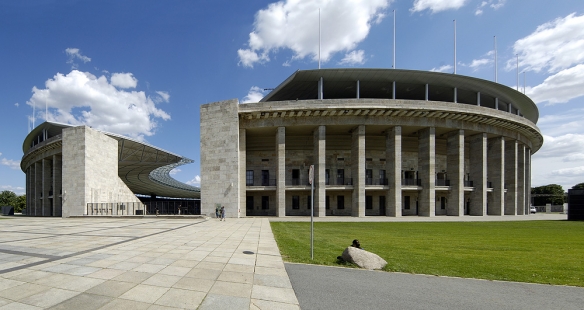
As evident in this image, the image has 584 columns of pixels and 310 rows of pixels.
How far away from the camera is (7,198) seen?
9744 cm

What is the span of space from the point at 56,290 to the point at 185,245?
16.9 ft

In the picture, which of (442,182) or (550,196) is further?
(550,196)

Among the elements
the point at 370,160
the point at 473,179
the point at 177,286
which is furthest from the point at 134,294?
the point at 473,179

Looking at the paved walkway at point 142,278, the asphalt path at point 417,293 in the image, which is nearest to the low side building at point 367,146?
the paved walkway at point 142,278

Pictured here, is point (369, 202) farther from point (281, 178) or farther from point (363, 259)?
point (363, 259)

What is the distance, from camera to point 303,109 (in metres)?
29.1

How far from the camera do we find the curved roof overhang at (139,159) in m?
40.8

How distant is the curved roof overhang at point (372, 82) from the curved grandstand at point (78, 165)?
2368 cm

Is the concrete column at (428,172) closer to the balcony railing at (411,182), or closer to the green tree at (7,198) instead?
the balcony railing at (411,182)

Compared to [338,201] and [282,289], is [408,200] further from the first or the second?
[282,289]

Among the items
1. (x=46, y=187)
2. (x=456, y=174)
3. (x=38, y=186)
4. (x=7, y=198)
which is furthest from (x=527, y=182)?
(x=7, y=198)

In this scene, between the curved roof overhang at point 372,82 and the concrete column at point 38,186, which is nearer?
the curved roof overhang at point 372,82

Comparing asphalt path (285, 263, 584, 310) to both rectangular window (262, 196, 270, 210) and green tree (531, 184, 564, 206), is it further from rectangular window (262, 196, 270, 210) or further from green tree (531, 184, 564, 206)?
green tree (531, 184, 564, 206)

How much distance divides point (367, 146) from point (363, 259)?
30839 mm
